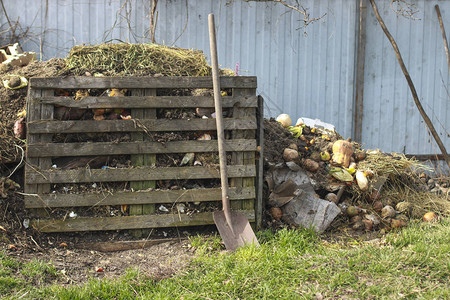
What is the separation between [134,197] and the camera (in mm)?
4184

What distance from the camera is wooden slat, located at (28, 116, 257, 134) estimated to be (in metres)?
4.16

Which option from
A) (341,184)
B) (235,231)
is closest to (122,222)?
(235,231)

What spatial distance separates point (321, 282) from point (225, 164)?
4.30 ft

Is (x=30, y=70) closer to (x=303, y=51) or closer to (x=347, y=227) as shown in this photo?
(x=347, y=227)

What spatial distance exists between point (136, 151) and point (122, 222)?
0.62 meters

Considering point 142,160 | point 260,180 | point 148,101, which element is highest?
point 148,101

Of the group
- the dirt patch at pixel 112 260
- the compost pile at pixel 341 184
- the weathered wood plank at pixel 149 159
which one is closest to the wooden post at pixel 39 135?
the dirt patch at pixel 112 260

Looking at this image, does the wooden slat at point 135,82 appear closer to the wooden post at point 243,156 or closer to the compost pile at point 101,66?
the wooden post at point 243,156

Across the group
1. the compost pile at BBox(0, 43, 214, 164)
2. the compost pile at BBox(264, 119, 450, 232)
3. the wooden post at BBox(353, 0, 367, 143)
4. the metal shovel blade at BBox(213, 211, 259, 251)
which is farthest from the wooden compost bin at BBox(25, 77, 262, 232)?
the wooden post at BBox(353, 0, 367, 143)

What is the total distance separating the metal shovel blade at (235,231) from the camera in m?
4.03

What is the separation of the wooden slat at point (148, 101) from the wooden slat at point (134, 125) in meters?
0.13

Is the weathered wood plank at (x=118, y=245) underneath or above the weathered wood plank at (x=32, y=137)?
underneath

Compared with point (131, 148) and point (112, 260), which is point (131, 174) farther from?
point (112, 260)

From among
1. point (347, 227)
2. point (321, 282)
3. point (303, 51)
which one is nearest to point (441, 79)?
point (303, 51)
